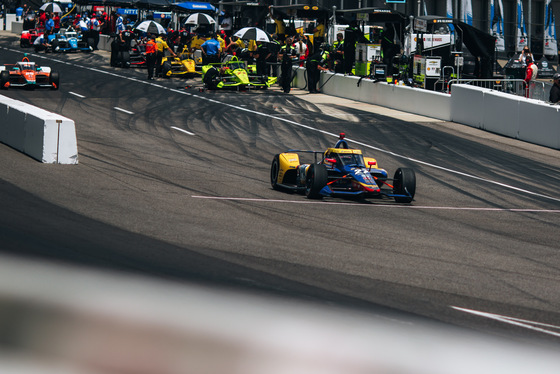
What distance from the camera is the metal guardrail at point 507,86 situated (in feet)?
82.7

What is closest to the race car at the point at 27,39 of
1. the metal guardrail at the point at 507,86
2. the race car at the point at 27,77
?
the race car at the point at 27,77

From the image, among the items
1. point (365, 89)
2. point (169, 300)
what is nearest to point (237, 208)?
point (169, 300)

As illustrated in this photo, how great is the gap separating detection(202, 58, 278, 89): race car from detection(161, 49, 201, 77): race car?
3408 millimetres

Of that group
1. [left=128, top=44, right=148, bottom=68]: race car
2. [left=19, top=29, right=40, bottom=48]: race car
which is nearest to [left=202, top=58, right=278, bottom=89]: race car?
[left=128, top=44, right=148, bottom=68]: race car

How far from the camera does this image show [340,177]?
45.3 feet

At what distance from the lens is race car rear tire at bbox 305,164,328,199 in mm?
13445

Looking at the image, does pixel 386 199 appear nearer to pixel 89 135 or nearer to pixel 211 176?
pixel 211 176

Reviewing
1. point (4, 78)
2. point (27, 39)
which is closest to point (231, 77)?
point (4, 78)

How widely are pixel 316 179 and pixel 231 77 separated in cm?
1841

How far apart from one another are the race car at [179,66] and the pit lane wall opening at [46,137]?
748 inches

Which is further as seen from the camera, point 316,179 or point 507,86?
point 507,86

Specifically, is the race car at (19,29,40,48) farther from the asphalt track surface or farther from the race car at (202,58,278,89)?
the asphalt track surface

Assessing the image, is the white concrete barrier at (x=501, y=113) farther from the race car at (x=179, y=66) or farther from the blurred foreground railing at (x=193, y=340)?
the blurred foreground railing at (x=193, y=340)

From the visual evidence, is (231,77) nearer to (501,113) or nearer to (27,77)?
(27,77)
